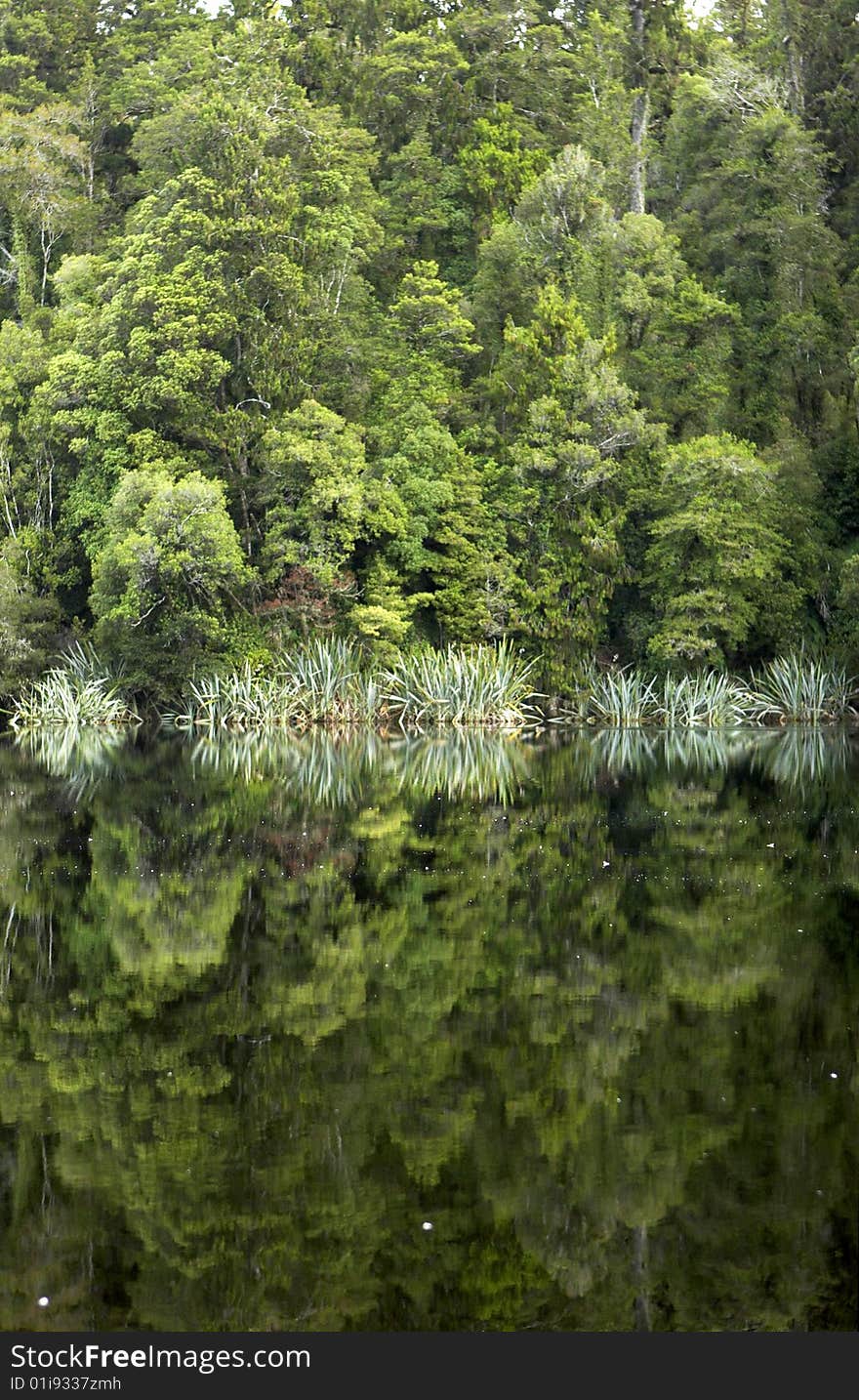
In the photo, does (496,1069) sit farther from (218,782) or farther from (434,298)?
(434,298)

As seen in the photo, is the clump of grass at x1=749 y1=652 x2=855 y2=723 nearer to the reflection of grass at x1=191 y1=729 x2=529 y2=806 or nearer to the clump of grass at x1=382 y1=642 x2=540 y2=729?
the clump of grass at x1=382 y1=642 x2=540 y2=729

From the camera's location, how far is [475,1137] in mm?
5656

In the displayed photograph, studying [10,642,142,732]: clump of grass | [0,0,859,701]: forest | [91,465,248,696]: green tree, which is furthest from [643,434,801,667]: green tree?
[10,642,142,732]: clump of grass

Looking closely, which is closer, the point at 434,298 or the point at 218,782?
the point at 218,782

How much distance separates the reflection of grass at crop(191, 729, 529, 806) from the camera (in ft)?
61.2

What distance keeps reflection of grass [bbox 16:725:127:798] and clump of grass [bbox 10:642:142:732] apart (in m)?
0.42

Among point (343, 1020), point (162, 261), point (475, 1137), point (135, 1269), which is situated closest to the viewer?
point (135, 1269)

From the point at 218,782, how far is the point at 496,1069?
13109 mm

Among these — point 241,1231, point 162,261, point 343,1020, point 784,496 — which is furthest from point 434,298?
point 241,1231

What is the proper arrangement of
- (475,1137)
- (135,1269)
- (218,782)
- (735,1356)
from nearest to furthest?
(735,1356)
(135,1269)
(475,1137)
(218,782)

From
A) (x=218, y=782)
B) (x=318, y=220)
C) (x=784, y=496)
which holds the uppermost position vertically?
(x=318, y=220)

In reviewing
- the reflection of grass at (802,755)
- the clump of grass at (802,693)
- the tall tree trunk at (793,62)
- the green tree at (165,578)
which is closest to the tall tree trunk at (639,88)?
the tall tree trunk at (793,62)

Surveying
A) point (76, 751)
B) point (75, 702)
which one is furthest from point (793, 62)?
point (76, 751)

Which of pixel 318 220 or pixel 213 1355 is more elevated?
pixel 318 220
